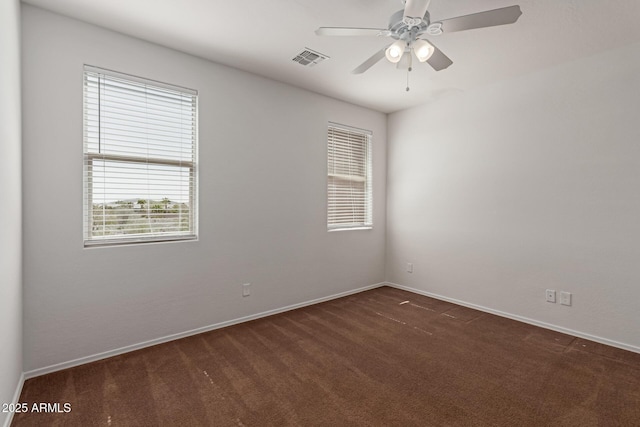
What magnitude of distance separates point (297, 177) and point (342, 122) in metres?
1.16

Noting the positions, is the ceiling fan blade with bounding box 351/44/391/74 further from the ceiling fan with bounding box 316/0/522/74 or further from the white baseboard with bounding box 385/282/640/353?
the white baseboard with bounding box 385/282/640/353

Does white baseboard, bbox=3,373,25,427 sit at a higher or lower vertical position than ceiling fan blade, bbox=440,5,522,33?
lower

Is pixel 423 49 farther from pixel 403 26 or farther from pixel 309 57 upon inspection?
pixel 309 57

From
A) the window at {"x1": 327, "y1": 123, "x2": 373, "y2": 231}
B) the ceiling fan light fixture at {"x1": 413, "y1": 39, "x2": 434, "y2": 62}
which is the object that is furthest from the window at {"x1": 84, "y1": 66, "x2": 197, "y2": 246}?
the ceiling fan light fixture at {"x1": 413, "y1": 39, "x2": 434, "y2": 62}

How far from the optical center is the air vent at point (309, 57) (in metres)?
2.96

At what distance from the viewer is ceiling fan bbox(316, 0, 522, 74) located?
1715mm

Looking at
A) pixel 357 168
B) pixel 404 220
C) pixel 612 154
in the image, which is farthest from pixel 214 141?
pixel 612 154

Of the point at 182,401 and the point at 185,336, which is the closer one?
the point at 182,401

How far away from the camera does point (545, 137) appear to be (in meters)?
3.29

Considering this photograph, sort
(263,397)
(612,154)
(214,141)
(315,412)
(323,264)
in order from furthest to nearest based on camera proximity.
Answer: (323,264) < (214,141) < (612,154) < (263,397) < (315,412)

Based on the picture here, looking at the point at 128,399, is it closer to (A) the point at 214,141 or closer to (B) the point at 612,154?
(A) the point at 214,141

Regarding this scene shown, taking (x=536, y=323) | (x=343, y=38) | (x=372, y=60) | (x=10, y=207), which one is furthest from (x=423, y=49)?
(x=536, y=323)

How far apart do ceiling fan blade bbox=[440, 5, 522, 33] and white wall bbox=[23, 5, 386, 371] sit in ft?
7.25

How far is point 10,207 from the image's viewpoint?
1.84 metres
